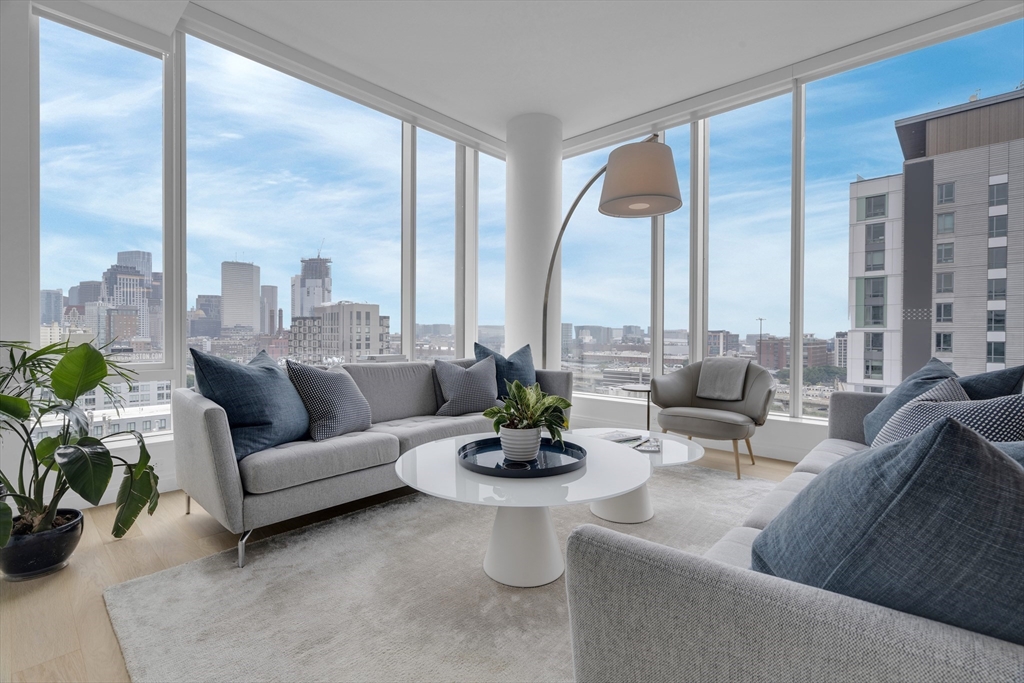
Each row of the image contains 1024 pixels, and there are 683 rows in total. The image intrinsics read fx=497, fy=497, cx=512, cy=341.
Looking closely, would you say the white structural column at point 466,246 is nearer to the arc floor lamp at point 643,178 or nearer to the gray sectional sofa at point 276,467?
the gray sectional sofa at point 276,467

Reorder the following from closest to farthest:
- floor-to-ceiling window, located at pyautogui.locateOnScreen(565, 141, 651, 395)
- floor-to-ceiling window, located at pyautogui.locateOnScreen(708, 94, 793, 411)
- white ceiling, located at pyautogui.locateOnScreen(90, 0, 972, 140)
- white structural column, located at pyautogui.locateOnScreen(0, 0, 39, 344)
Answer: white structural column, located at pyautogui.locateOnScreen(0, 0, 39, 344) → white ceiling, located at pyautogui.locateOnScreen(90, 0, 972, 140) → floor-to-ceiling window, located at pyautogui.locateOnScreen(708, 94, 793, 411) → floor-to-ceiling window, located at pyautogui.locateOnScreen(565, 141, 651, 395)

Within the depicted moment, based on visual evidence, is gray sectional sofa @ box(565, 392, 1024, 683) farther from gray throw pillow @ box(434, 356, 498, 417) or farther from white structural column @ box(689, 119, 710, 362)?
white structural column @ box(689, 119, 710, 362)

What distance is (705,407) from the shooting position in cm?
393

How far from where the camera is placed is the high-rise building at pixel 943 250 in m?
3.31

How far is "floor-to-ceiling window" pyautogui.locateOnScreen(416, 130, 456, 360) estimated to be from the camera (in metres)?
4.79

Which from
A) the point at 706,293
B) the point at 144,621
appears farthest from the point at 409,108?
the point at 144,621

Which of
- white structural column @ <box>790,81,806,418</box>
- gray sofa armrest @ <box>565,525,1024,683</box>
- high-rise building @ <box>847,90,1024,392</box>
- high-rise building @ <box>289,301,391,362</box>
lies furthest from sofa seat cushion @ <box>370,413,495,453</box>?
high-rise building @ <box>847,90,1024,392</box>

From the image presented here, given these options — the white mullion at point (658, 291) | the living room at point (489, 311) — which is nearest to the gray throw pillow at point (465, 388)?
the living room at point (489, 311)

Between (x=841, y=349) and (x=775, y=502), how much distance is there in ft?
9.48

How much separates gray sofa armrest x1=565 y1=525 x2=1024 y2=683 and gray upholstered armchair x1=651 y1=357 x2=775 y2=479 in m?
2.90

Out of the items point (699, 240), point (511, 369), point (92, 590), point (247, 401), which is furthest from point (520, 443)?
point (699, 240)

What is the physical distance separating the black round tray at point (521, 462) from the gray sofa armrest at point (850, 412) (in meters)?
1.47

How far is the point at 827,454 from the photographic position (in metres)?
2.28

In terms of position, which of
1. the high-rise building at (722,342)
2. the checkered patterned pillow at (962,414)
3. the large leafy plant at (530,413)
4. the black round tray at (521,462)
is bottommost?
the black round tray at (521,462)
